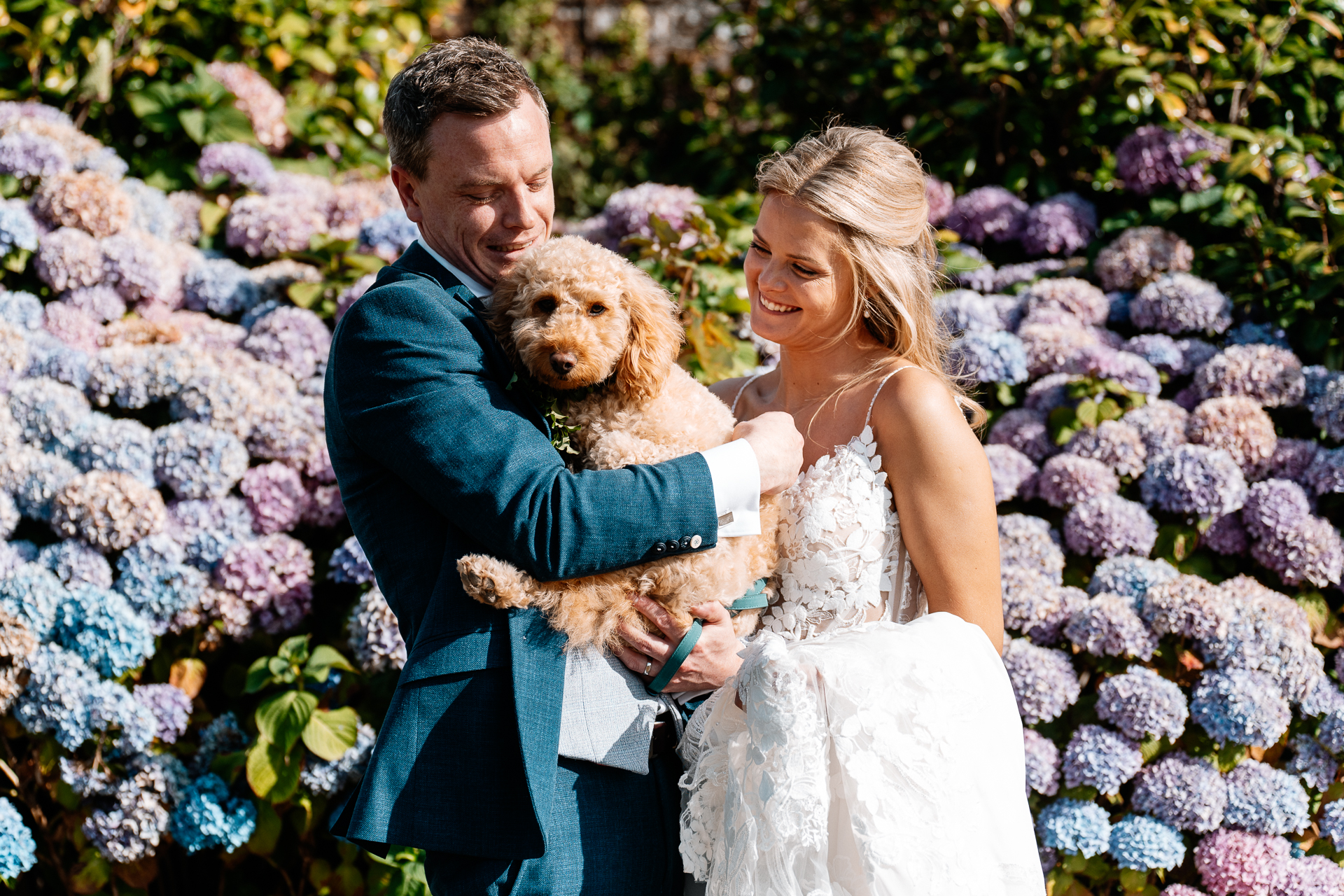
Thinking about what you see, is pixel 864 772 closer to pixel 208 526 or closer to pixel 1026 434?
pixel 1026 434

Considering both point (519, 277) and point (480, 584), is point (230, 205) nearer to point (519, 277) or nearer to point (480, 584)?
point (519, 277)

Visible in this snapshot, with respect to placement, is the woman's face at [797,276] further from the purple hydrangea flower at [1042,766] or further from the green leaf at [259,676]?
the green leaf at [259,676]

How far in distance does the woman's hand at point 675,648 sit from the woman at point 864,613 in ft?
0.09


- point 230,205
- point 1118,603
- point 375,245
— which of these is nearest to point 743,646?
point 1118,603

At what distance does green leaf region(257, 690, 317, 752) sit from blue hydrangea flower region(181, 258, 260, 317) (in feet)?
6.33

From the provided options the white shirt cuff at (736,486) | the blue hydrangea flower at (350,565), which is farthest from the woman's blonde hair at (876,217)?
the blue hydrangea flower at (350,565)

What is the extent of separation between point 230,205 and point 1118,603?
4.20m

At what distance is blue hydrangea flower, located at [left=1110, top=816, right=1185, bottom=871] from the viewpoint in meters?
2.88

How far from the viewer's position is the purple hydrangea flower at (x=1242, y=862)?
286 centimetres

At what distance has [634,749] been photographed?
79.7 inches

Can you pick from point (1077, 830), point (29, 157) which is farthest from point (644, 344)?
point (29, 157)

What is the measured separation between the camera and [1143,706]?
297cm

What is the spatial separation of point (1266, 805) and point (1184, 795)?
24 cm

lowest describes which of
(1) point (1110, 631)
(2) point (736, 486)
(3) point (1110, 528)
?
(1) point (1110, 631)
